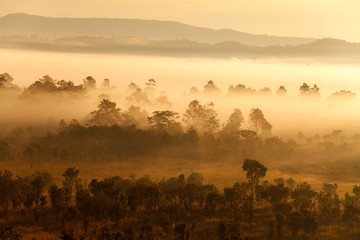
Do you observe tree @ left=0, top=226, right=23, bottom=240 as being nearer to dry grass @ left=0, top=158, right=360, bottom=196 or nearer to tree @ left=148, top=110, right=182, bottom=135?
dry grass @ left=0, top=158, right=360, bottom=196

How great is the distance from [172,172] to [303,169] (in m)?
44.2

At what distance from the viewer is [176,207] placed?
70438 millimetres

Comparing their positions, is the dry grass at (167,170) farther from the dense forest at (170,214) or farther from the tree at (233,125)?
the tree at (233,125)

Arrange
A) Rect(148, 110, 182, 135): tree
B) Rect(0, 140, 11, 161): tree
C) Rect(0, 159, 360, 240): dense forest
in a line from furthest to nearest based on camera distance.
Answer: Rect(148, 110, 182, 135): tree
Rect(0, 140, 11, 161): tree
Rect(0, 159, 360, 240): dense forest

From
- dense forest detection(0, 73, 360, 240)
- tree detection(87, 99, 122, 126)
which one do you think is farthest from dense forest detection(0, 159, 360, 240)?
tree detection(87, 99, 122, 126)

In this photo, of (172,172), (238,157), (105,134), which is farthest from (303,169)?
(105,134)

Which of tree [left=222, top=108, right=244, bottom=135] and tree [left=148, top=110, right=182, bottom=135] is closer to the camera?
tree [left=148, top=110, right=182, bottom=135]

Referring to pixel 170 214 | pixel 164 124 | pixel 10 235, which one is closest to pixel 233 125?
pixel 164 124

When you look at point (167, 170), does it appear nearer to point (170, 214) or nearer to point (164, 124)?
point (164, 124)

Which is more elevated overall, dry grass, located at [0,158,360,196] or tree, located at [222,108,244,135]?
tree, located at [222,108,244,135]

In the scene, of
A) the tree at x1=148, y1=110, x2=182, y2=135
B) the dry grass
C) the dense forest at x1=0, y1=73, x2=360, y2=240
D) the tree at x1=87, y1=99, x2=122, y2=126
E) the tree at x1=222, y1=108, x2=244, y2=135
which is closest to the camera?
the dense forest at x1=0, y1=73, x2=360, y2=240

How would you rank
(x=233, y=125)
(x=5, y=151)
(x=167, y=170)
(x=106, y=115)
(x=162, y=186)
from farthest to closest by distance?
(x=233, y=125), (x=106, y=115), (x=167, y=170), (x=5, y=151), (x=162, y=186)

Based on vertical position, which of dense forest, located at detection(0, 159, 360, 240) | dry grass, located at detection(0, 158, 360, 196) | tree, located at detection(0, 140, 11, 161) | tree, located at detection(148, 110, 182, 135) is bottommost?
dense forest, located at detection(0, 159, 360, 240)

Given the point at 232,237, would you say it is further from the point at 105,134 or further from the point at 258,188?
the point at 105,134
